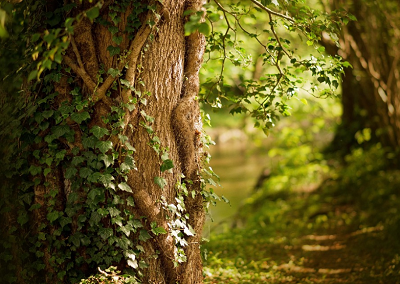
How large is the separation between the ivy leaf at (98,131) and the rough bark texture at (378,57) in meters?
5.51

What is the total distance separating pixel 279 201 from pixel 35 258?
246 inches

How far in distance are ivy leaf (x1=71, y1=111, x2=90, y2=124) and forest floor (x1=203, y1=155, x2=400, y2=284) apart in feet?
5.88

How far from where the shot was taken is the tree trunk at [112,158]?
121 inches

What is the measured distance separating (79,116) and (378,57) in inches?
256

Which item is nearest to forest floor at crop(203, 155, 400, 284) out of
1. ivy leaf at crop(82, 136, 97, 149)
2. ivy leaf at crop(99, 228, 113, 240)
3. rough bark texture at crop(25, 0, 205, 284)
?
rough bark texture at crop(25, 0, 205, 284)

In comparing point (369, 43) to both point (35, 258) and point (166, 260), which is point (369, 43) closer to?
point (166, 260)

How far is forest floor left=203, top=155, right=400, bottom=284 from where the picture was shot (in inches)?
194

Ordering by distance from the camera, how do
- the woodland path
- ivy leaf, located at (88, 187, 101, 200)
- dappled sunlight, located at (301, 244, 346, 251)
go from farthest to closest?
dappled sunlight, located at (301, 244, 346, 251) → the woodland path → ivy leaf, located at (88, 187, 101, 200)

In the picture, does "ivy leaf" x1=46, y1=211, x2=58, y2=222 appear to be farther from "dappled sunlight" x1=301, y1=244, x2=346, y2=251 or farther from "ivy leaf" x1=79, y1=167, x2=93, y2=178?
"dappled sunlight" x1=301, y1=244, x2=346, y2=251

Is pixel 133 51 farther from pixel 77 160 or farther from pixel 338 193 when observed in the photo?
pixel 338 193

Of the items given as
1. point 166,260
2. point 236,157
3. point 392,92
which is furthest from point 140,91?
point 236,157

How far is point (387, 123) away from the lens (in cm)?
772

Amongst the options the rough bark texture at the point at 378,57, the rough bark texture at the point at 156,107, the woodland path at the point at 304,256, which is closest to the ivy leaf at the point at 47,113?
the rough bark texture at the point at 156,107

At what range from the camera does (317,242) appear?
6.45 metres
